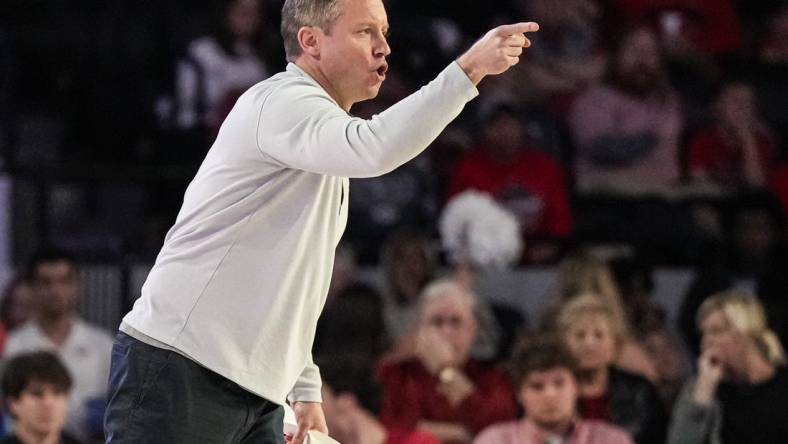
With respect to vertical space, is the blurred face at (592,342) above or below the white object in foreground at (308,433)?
below

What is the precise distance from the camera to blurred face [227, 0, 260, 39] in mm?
8422

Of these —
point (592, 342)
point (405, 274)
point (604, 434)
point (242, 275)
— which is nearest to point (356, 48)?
point (242, 275)

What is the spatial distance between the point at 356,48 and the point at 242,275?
550 millimetres

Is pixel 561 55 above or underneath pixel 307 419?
above

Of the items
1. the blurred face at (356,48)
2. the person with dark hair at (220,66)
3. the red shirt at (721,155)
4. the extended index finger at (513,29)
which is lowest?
the red shirt at (721,155)

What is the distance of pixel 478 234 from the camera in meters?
7.35

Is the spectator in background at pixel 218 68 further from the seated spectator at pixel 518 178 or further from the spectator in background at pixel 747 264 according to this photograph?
the spectator in background at pixel 747 264

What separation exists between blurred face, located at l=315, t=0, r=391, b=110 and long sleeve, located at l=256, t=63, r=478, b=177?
234mm

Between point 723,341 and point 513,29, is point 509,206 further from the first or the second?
Result: point 513,29

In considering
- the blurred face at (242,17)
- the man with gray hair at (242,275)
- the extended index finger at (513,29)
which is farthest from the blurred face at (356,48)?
the blurred face at (242,17)

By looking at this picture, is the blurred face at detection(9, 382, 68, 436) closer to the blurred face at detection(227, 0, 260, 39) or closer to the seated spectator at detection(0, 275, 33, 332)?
the seated spectator at detection(0, 275, 33, 332)

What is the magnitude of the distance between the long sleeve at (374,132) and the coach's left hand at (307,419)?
0.78 meters

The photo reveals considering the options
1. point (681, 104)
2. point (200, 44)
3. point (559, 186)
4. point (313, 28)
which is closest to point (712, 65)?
point (681, 104)

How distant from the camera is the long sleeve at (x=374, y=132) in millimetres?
3041
